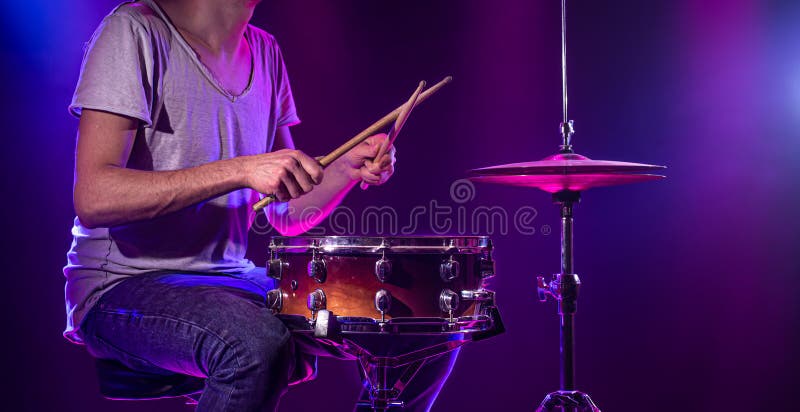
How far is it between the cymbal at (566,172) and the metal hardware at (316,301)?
0.62m

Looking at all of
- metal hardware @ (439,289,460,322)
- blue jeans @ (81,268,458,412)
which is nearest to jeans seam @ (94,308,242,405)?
blue jeans @ (81,268,458,412)

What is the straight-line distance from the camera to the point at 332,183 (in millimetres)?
1897

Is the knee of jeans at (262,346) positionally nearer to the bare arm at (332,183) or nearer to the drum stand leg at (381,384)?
the drum stand leg at (381,384)

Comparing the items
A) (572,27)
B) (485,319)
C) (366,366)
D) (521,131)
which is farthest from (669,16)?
(366,366)

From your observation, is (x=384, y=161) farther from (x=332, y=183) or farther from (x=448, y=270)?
(x=448, y=270)

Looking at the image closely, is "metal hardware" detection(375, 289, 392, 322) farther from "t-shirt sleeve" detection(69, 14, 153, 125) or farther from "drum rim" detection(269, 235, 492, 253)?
"t-shirt sleeve" detection(69, 14, 153, 125)

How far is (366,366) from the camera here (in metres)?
1.50

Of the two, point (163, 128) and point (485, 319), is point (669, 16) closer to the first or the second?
point (485, 319)

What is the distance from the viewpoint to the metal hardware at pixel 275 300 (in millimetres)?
1484

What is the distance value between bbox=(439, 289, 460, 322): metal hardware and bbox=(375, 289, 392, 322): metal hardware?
0.12m

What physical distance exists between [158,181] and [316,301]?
417 millimetres

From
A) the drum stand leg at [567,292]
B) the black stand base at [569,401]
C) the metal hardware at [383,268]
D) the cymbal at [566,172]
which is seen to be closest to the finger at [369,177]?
the cymbal at [566,172]

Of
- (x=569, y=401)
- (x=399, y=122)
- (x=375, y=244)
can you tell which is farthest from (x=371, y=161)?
(x=569, y=401)

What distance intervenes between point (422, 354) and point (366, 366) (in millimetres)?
134
